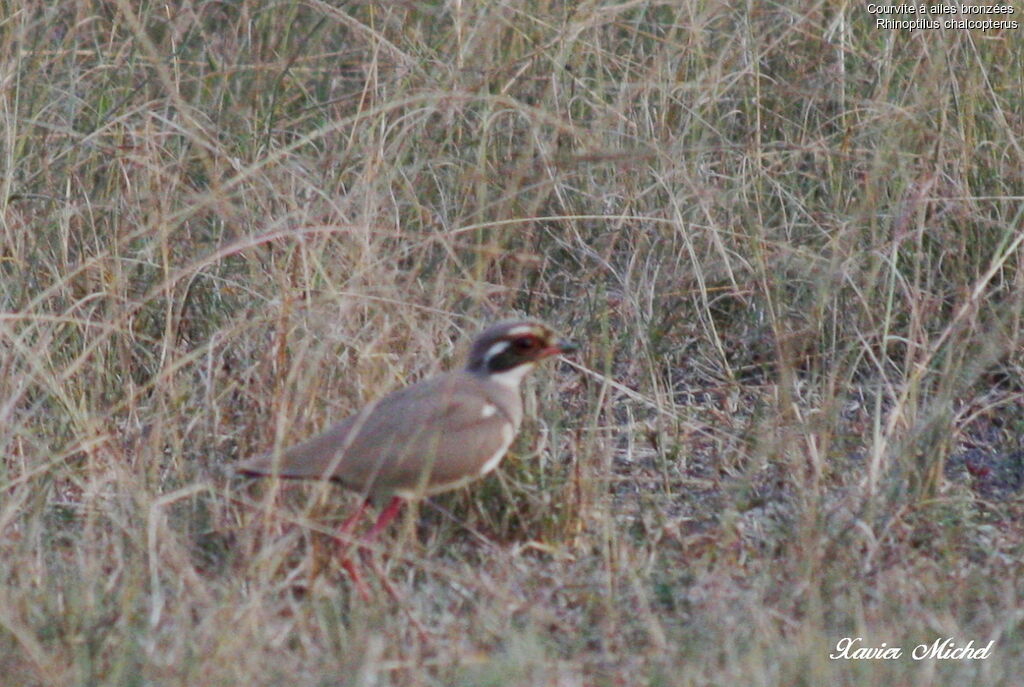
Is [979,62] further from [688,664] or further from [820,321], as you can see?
[688,664]

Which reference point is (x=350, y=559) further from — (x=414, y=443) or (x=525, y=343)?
(x=525, y=343)

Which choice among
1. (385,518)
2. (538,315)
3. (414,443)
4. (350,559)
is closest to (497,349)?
(414,443)

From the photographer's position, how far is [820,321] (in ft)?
18.4

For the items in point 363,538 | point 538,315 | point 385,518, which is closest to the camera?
point 385,518

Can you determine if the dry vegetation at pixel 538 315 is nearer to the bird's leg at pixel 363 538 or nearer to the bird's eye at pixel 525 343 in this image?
the bird's leg at pixel 363 538

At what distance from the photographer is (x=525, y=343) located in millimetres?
4727

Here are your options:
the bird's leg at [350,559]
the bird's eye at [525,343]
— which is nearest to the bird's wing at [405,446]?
the bird's leg at [350,559]

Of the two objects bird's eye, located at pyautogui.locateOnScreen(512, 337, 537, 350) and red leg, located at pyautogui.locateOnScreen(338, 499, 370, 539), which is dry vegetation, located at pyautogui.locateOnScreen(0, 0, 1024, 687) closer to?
red leg, located at pyautogui.locateOnScreen(338, 499, 370, 539)

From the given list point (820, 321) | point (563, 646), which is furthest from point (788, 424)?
point (563, 646)
